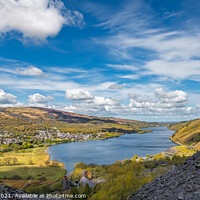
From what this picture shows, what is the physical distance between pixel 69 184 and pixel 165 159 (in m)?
59.3

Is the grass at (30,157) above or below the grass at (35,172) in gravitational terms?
below

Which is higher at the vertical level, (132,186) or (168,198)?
(168,198)

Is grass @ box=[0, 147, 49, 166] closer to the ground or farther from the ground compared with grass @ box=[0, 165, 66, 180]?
closer to the ground

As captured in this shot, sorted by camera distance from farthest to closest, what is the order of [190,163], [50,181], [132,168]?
[50,181]
[132,168]
[190,163]

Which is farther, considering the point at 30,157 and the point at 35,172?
the point at 30,157

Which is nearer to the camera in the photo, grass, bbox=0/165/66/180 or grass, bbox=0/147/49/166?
grass, bbox=0/165/66/180

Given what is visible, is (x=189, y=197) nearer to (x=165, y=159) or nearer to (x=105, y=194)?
(x=105, y=194)

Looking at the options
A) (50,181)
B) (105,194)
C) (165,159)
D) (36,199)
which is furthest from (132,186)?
(165,159)

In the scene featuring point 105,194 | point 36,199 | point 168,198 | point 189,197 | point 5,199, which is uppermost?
point 189,197

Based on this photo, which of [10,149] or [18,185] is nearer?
[18,185]

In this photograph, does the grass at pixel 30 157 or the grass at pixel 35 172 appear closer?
the grass at pixel 35 172

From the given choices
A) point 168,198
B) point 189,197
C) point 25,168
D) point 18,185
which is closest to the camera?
point 189,197

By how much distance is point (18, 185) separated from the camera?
6481 centimetres

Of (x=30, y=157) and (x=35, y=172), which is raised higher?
(x=35, y=172)
